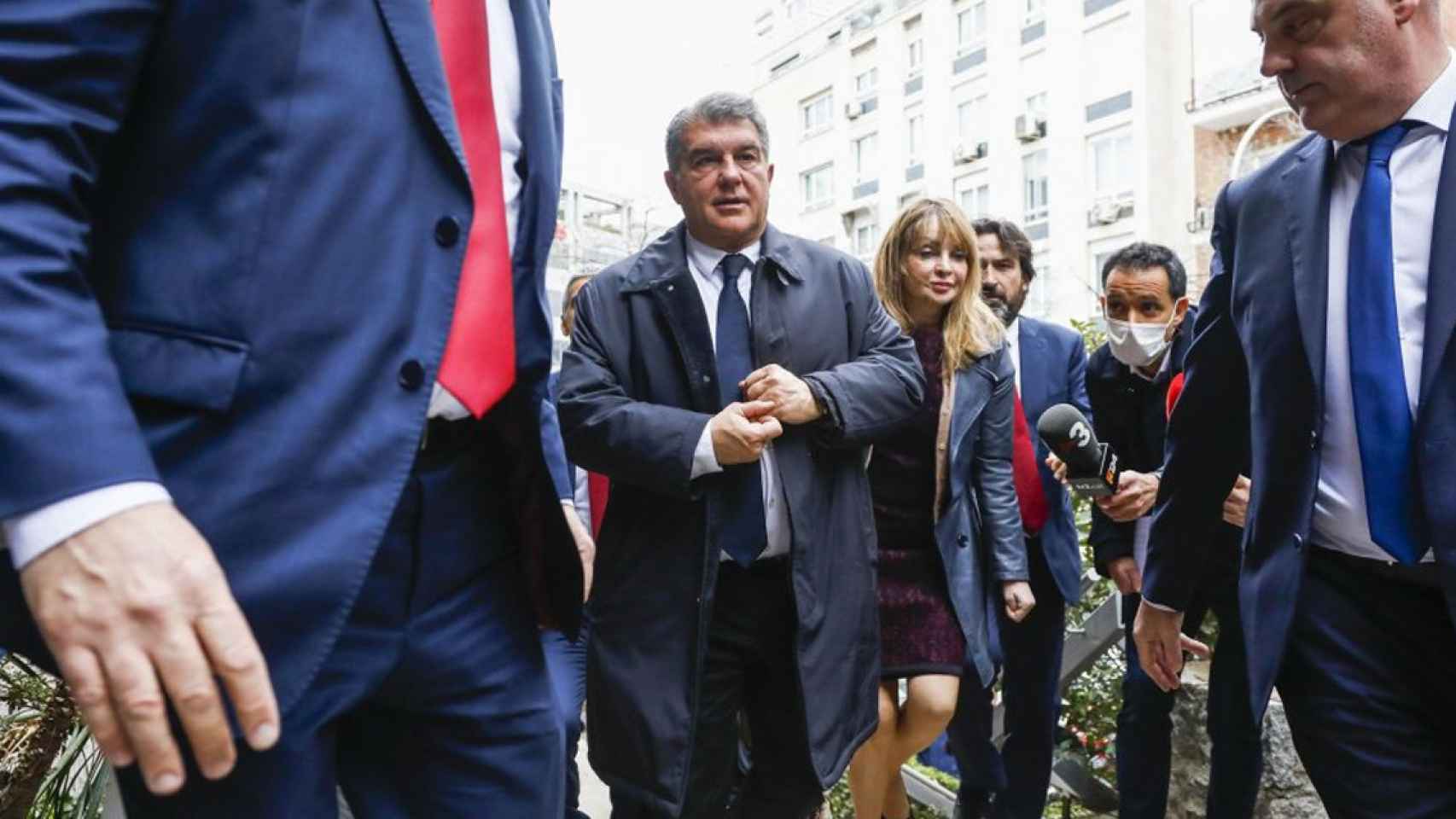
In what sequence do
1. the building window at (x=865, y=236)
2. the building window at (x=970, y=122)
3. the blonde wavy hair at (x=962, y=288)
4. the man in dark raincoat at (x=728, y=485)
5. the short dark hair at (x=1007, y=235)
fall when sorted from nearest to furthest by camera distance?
the man in dark raincoat at (x=728, y=485)
the blonde wavy hair at (x=962, y=288)
the short dark hair at (x=1007, y=235)
the building window at (x=970, y=122)
the building window at (x=865, y=236)

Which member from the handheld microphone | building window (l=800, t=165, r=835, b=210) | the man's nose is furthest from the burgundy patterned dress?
building window (l=800, t=165, r=835, b=210)

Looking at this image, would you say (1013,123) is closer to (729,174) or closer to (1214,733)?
(1214,733)

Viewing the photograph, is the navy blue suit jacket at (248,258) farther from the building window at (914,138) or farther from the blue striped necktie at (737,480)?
the building window at (914,138)

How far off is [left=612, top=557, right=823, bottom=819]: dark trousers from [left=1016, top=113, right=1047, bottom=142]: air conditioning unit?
29.9 meters

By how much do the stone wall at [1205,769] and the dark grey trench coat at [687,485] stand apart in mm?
1798

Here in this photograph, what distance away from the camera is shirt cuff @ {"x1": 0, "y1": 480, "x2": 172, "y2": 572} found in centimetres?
100

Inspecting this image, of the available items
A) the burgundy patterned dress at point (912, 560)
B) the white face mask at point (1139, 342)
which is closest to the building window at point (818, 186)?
the white face mask at point (1139, 342)

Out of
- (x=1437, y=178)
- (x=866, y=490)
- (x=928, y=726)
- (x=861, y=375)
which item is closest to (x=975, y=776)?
(x=928, y=726)

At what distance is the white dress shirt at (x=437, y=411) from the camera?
1.00 metres

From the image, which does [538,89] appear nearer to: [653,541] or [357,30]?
[357,30]

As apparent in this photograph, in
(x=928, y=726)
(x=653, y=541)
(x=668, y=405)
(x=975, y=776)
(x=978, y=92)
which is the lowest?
(x=975, y=776)

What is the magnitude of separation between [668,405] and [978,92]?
107 feet

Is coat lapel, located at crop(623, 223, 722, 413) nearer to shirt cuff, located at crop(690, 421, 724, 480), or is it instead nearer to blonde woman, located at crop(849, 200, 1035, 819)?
shirt cuff, located at crop(690, 421, 724, 480)

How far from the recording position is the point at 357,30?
1327 millimetres
